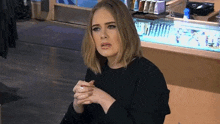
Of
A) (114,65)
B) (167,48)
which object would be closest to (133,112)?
(114,65)

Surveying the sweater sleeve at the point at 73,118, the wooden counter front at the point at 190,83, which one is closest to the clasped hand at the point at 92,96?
the sweater sleeve at the point at 73,118

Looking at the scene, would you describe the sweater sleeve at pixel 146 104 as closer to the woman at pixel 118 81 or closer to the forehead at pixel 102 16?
the woman at pixel 118 81

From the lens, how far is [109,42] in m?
1.24

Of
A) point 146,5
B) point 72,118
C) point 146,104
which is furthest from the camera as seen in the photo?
point 146,5

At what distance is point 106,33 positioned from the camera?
124cm

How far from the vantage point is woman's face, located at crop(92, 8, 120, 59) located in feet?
4.05

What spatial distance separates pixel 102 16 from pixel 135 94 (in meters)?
0.33

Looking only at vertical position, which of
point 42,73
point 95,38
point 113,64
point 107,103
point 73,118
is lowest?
point 42,73

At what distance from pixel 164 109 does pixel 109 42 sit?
0.34m

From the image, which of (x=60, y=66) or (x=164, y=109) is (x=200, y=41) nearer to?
(x=164, y=109)

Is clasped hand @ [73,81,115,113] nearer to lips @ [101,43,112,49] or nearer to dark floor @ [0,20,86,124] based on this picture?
lips @ [101,43,112,49]

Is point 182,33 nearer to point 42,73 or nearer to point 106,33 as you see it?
point 106,33

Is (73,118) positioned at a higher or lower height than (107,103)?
lower

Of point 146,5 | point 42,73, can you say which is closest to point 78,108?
point 146,5
